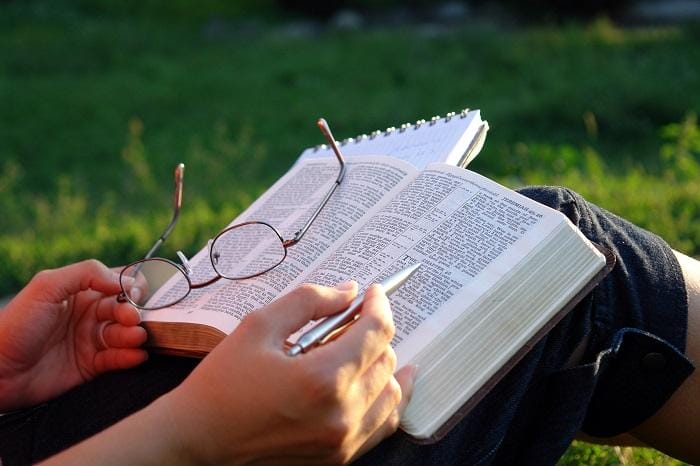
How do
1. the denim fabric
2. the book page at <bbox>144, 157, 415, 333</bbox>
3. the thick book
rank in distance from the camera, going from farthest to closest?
the book page at <bbox>144, 157, 415, 333</bbox> → the denim fabric → the thick book

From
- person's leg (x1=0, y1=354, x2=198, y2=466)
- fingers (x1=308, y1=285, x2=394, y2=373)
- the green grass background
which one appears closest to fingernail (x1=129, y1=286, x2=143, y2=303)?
person's leg (x1=0, y1=354, x2=198, y2=466)

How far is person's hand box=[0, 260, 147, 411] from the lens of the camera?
156 cm

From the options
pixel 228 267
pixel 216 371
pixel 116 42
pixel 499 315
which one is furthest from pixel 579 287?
pixel 116 42

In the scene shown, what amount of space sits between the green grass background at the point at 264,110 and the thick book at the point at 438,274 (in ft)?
6.76

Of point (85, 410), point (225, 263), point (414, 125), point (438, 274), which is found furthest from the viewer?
point (414, 125)

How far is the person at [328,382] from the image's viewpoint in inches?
40.3

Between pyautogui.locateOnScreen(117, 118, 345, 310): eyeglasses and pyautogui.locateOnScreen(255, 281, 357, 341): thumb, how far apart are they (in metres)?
0.37

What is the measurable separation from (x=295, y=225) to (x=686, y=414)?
0.60 meters

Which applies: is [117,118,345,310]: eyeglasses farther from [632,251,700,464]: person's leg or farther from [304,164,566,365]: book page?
[632,251,700,464]: person's leg

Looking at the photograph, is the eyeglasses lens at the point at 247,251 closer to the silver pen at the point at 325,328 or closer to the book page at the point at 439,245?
the book page at the point at 439,245

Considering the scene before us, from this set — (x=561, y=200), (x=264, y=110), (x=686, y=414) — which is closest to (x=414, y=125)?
(x=561, y=200)

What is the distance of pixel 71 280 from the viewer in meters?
1.58

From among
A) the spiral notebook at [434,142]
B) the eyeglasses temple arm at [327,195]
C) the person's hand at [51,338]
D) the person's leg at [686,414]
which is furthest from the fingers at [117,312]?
the person's leg at [686,414]

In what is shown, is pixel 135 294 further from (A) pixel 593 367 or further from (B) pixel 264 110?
(B) pixel 264 110
